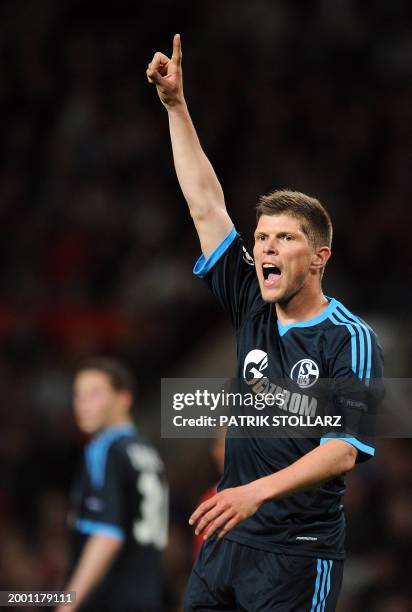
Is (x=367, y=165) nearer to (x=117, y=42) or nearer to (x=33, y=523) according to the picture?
(x=117, y=42)

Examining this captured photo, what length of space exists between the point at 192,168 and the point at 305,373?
0.84 m

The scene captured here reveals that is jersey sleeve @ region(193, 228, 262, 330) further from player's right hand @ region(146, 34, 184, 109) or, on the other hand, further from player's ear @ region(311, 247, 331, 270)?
player's right hand @ region(146, 34, 184, 109)

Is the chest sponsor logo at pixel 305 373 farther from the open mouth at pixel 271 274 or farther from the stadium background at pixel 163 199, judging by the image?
the stadium background at pixel 163 199

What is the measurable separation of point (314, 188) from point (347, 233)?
62 cm

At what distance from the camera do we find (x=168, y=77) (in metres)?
3.86

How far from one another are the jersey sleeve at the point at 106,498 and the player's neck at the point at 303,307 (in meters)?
2.33

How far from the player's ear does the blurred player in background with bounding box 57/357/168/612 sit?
2.44 meters

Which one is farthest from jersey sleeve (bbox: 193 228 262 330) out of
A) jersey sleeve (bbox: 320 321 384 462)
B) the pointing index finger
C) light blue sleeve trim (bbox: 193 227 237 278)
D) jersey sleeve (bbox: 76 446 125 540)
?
jersey sleeve (bbox: 76 446 125 540)

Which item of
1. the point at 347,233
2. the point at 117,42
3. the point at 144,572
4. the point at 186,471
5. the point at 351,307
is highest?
the point at 117,42

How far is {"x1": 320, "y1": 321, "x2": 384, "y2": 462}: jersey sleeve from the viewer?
3338mm

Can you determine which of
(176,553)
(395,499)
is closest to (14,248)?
(176,553)

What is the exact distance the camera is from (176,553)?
794cm
